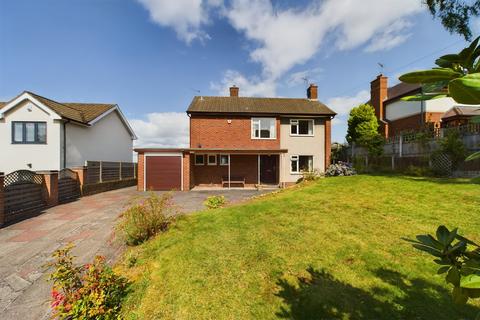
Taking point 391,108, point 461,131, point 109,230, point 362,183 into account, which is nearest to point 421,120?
point 391,108

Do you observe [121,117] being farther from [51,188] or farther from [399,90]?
[399,90]

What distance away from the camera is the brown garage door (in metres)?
16.5

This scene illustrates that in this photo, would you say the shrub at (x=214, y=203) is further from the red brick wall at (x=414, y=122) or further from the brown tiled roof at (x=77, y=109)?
the red brick wall at (x=414, y=122)

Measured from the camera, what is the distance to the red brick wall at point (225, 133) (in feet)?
59.4

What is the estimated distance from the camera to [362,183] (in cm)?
1073

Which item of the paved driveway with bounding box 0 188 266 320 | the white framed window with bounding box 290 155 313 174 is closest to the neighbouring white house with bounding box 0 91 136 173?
the paved driveway with bounding box 0 188 266 320

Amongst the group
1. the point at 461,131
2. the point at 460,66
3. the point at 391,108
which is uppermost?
the point at 391,108

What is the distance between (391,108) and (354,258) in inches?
1029

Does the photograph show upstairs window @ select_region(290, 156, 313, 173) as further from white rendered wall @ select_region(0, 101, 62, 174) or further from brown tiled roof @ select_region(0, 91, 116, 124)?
white rendered wall @ select_region(0, 101, 62, 174)

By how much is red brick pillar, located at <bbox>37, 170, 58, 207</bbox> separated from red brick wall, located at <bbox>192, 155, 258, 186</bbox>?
8598 millimetres

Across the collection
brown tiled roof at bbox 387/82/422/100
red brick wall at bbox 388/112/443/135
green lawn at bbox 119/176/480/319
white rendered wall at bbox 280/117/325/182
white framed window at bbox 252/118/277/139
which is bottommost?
green lawn at bbox 119/176/480/319

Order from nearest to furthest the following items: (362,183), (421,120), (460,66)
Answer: (460,66)
(362,183)
(421,120)

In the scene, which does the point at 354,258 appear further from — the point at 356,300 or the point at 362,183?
the point at 362,183

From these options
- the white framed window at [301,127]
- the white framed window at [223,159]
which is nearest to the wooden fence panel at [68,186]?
the white framed window at [223,159]
